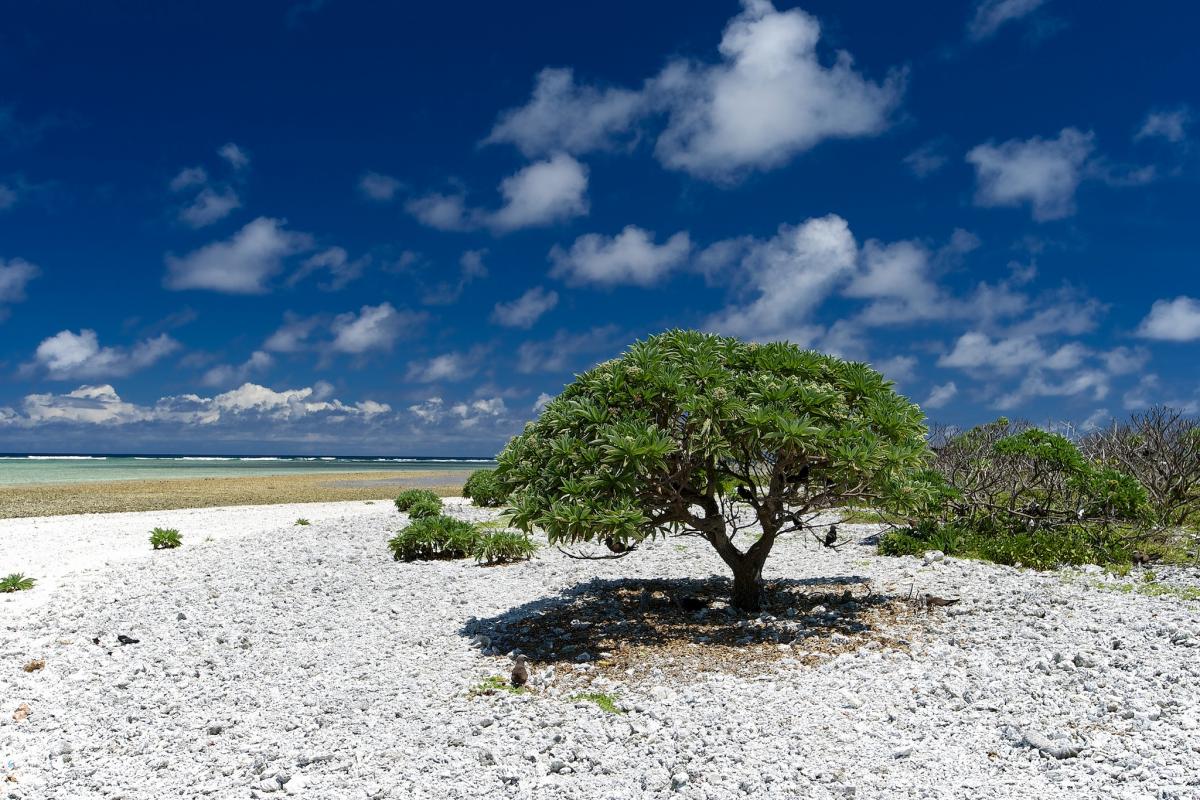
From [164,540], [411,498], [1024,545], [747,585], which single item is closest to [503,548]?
[747,585]

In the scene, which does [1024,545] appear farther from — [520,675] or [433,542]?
[433,542]

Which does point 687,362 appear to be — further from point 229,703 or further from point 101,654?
point 101,654

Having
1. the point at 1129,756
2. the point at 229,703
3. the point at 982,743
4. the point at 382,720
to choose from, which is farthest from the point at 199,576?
the point at 1129,756

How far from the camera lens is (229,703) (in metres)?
7.97

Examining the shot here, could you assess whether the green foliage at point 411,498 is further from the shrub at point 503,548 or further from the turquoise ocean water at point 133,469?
the turquoise ocean water at point 133,469

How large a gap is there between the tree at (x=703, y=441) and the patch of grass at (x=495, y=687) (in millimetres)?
1552

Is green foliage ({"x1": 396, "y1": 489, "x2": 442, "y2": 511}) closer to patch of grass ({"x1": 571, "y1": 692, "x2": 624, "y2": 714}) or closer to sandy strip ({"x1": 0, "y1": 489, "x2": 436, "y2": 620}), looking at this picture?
sandy strip ({"x1": 0, "y1": 489, "x2": 436, "y2": 620})

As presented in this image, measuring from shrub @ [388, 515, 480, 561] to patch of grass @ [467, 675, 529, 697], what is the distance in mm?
7287

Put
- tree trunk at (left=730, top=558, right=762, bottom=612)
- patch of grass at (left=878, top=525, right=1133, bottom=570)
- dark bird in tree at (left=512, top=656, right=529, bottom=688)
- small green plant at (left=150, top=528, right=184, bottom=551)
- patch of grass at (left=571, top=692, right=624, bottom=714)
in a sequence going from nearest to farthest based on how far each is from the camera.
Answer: patch of grass at (left=571, top=692, right=624, bottom=714)
dark bird in tree at (left=512, top=656, right=529, bottom=688)
tree trunk at (left=730, top=558, right=762, bottom=612)
patch of grass at (left=878, top=525, right=1133, bottom=570)
small green plant at (left=150, top=528, right=184, bottom=551)

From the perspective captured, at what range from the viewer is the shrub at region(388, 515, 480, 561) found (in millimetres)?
15031

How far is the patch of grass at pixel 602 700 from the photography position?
700cm

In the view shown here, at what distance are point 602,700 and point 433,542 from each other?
28.5ft

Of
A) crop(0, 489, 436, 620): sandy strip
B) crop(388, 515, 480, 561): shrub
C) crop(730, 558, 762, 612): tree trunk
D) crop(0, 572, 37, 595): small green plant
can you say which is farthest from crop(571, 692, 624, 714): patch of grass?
crop(0, 572, 37, 595): small green plant

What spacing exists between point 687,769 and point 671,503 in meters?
3.44
